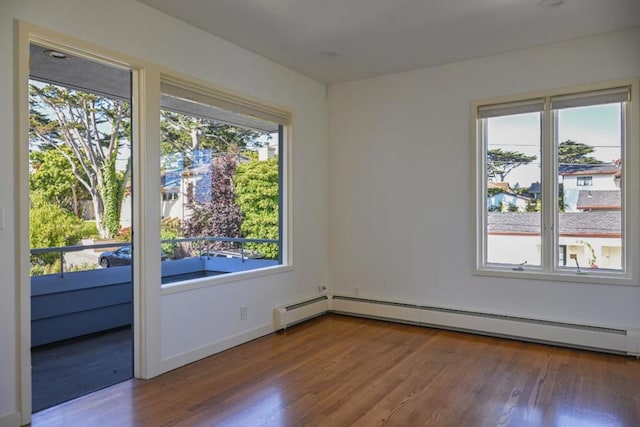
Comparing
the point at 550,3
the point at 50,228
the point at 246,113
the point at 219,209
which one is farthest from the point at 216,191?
the point at 550,3

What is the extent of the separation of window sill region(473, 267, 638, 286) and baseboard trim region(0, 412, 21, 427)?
3779mm

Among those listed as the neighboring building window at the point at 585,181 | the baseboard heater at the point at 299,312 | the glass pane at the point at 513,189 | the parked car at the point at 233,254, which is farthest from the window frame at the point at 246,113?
the neighboring building window at the point at 585,181

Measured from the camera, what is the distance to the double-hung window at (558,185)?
3789 mm

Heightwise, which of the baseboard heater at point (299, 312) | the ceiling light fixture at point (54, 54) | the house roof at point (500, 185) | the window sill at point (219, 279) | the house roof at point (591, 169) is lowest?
the baseboard heater at point (299, 312)

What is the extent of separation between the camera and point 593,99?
3824 millimetres

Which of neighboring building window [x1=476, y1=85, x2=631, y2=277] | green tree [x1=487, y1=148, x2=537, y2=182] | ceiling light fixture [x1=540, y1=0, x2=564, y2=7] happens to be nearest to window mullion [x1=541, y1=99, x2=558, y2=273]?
neighboring building window [x1=476, y1=85, x2=631, y2=277]

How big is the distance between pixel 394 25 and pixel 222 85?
153 cm

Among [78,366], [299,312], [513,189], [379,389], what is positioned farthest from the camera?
[299,312]

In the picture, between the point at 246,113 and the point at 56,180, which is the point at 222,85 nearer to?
the point at 246,113

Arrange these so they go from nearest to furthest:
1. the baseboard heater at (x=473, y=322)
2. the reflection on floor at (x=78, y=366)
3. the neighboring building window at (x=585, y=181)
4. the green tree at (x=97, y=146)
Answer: the reflection on floor at (x=78, y=366), the baseboard heater at (x=473, y=322), the neighboring building window at (x=585, y=181), the green tree at (x=97, y=146)

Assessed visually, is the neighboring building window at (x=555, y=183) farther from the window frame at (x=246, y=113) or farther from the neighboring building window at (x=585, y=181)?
the window frame at (x=246, y=113)

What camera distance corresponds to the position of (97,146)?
4.15m

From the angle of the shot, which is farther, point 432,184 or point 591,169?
point 432,184

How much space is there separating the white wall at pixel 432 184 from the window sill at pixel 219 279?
3.31 feet
